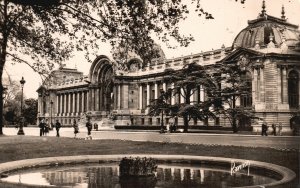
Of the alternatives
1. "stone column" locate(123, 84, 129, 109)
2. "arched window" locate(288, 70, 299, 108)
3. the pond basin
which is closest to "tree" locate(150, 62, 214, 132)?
"arched window" locate(288, 70, 299, 108)

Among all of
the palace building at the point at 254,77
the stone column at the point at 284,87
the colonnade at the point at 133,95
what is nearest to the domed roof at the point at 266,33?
the palace building at the point at 254,77

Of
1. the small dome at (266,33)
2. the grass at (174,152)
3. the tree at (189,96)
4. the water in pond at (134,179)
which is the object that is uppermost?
the small dome at (266,33)

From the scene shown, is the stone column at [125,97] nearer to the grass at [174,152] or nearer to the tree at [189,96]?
the tree at [189,96]

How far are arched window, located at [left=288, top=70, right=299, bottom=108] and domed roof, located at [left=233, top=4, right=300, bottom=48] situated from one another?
13.3 ft

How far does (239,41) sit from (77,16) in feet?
163

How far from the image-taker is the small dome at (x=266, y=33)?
185 ft

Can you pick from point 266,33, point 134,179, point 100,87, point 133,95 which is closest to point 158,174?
point 134,179

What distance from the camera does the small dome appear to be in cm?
5647

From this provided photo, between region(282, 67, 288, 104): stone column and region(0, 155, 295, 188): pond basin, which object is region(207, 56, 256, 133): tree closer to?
region(282, 67, 288, 104): stone column

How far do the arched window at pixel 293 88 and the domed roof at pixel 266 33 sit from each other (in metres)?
4.07

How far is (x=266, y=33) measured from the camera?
57719 millimetres

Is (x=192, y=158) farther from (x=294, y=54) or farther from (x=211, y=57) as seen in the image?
(x=211, y=57)

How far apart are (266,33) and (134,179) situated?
49.4 meters

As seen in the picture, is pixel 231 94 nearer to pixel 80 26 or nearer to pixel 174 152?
pixel 174 152
